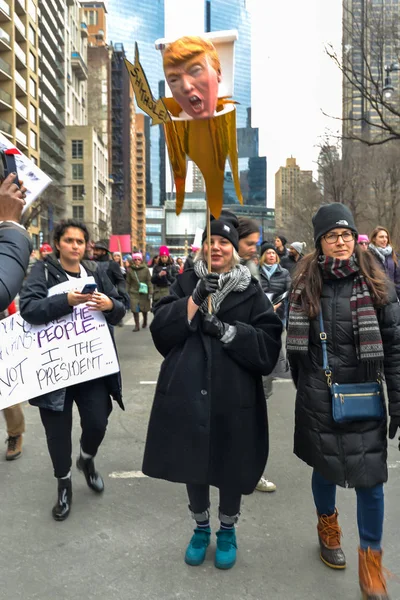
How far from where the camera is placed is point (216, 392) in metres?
2.84

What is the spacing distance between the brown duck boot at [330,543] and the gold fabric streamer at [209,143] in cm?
184

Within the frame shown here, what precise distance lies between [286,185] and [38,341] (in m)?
39.1

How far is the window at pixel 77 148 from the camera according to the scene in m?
78.0

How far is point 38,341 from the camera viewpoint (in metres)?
3.65

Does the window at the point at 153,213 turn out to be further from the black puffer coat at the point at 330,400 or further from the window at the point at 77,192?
the black puffer coat at the point at 330,400

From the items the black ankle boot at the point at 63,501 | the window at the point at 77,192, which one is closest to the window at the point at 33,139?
the window at the point at 77,192

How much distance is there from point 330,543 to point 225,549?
60 cm

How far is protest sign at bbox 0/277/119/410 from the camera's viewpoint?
11.7 ft

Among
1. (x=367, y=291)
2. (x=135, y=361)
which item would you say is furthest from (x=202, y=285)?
(x=135, y=361)

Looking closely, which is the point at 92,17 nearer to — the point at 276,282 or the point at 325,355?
the point at 276,282

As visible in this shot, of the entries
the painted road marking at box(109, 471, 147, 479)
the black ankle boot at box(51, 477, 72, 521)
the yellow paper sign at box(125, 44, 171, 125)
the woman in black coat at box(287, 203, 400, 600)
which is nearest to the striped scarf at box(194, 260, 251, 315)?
the woman in black coat at box(287, 203, 400, 600)

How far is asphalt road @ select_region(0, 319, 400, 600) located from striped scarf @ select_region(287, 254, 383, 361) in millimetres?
1233

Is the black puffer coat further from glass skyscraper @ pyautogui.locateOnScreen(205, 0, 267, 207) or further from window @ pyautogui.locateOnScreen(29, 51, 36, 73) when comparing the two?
window @ pyautogui.locateOnScreen(29, 51, 36, 73)

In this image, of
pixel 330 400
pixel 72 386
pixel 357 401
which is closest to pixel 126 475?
pixel 72 386
